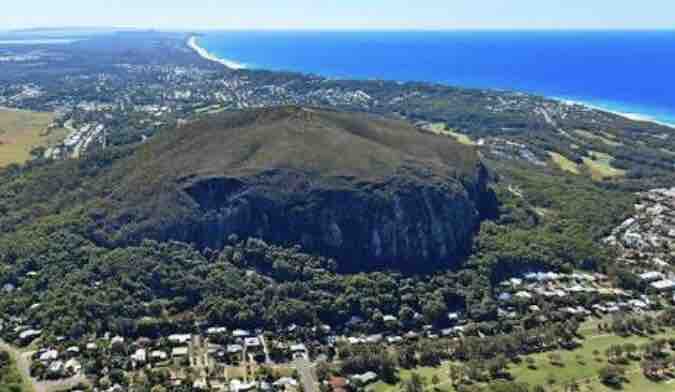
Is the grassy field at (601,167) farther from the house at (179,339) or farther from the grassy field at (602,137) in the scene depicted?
the house at (179,339)

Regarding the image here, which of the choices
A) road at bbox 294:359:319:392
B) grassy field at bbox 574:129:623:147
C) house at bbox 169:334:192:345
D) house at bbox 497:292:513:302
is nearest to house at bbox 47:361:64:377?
house at bbox 169:334:192:345

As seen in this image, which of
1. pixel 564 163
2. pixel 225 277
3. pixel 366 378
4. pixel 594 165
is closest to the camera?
pixel 366 378

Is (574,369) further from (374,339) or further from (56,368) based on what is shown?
(56,368)

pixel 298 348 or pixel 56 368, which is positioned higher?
pixel 298 348

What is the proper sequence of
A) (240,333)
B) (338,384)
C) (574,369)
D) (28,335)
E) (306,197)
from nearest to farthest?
(338,384) < (574,369) < (28,335) < (240,333) < (306,197)

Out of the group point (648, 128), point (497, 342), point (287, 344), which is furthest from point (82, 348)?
point (648, 128)

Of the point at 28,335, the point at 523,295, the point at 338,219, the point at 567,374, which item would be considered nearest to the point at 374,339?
the point at 567,374
